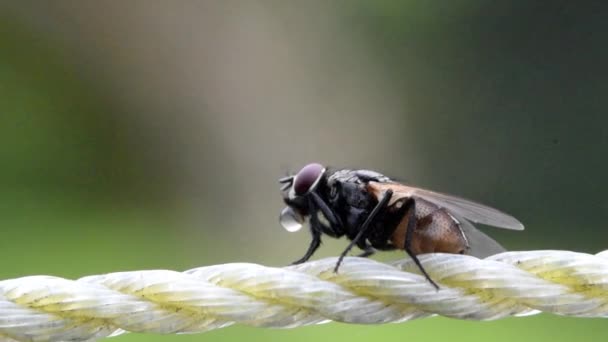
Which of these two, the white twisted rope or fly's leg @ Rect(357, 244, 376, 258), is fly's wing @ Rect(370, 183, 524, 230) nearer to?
fly's leg @ Rect(357, 244, 376, 258)

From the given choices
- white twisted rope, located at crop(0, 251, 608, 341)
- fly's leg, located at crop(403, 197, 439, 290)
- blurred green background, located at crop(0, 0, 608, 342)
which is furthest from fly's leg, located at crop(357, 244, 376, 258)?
blurred green background, located at crop(0, 0, 608, 342)

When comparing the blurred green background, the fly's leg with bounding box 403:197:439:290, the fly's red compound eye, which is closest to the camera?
the fly's leg with bounding box 403:197:439:290

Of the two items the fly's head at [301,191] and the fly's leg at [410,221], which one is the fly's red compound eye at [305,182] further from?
the fly's leg at [410,221]

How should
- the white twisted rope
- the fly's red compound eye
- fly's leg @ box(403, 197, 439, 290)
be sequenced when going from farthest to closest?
the fly's red compound eye → fly's leg @ box(403, 197, 439, 290) → the white twisted rope

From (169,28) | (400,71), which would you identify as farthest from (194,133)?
(400,71)

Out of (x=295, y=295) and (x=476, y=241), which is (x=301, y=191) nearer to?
(x=476, y=241)

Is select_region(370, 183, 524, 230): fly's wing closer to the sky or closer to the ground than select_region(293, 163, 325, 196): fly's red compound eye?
closer to the ground

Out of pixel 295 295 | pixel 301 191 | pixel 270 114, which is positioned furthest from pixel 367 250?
pixel 270 114
